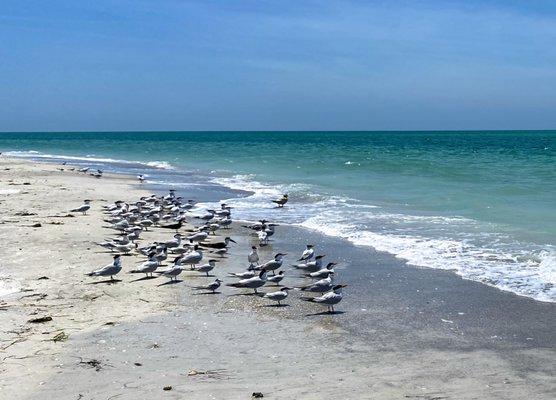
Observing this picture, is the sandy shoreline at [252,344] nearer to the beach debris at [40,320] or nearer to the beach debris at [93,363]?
the beach debris at [93,363]

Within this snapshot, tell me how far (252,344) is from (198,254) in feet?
18.0

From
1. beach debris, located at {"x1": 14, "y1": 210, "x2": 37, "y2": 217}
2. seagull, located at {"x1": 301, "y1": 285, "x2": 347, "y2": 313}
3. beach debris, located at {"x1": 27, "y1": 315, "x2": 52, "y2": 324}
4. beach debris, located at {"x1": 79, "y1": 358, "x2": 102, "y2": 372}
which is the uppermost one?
seagull, located at {"x1": 301, "y1": 285, "x2": 347, "y2": 313}

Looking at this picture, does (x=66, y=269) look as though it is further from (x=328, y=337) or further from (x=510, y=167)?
(x=510, y=167)

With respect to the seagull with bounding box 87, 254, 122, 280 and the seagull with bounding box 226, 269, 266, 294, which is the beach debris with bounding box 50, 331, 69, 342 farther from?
the seagull with bounding box 226, 269, 266, 294

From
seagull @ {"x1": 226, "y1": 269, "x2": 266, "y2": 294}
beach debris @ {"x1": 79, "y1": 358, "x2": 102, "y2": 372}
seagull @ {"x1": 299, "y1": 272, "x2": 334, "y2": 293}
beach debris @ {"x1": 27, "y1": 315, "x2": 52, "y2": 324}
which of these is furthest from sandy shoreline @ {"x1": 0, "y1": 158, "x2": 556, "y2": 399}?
seagull @ {"x1": 299, "y1": 272, "x2": 334, "y2": 293}

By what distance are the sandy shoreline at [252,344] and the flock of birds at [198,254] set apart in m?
0.33

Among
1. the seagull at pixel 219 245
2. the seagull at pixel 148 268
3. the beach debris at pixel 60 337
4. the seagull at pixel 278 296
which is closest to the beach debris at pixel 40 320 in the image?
the beach debris at pixel 60 337

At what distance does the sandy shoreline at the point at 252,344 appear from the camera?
7840mm

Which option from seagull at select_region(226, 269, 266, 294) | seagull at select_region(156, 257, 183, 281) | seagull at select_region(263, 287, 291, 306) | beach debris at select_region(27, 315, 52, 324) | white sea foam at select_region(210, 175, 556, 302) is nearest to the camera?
beach debris at select_region(27, 315, 52, 324)

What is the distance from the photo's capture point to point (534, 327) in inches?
399

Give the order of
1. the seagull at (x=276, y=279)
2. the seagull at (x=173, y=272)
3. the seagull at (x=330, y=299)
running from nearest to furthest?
the seagull at (x=330, y=299) < the seagull at (x=276, y=279) < the seagull at (x=173, y=272)

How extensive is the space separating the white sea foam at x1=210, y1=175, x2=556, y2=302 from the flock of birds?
2.06 m

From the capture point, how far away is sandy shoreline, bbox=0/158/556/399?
7840 millimetres

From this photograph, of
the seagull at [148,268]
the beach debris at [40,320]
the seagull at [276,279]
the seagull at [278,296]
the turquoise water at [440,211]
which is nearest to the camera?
the beach debris at [40,320]
